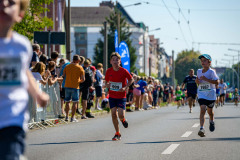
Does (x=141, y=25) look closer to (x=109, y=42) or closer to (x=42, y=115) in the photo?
(x=109, y=42)

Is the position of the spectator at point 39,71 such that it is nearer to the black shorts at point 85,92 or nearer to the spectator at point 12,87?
the black shorts at point 85,92

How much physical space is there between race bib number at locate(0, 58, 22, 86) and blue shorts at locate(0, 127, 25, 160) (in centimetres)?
33

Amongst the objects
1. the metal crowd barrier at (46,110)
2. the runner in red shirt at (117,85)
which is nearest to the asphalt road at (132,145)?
the metal crowd barrier at (46,110)

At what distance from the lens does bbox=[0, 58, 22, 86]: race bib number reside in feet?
12.2

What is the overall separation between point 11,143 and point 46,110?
35.4 ft

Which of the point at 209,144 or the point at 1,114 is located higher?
the point at 1,114

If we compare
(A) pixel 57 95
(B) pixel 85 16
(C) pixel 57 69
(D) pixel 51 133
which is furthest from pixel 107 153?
(B) pixel 85 16

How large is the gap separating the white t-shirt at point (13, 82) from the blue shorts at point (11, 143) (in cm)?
4

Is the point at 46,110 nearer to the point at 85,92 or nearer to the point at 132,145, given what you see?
the point at 85,92

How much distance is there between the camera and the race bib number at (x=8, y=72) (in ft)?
12.2

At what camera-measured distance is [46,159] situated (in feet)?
26.4

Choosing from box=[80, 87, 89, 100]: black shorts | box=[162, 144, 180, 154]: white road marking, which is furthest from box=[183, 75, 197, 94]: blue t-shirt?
box=[162, 144, 180, 154]: white road marking

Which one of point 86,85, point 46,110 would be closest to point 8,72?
point 46,110

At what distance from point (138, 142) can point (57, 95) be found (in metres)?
5.58
